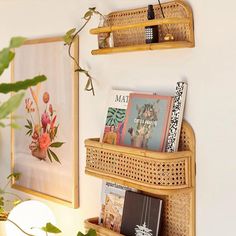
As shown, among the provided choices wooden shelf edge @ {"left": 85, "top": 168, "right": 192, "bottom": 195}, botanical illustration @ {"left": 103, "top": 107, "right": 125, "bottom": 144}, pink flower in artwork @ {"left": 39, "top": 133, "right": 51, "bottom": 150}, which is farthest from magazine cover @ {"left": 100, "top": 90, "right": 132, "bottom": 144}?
pink flower in artwork @ {"left": 39, "top": 133, "right": 51, "bottom": 150}

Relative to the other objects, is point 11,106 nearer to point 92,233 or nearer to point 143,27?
point 143,27

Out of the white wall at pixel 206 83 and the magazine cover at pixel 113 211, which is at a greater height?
the white wall at pixel 206 83

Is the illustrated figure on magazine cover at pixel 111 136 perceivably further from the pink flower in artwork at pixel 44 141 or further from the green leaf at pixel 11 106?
the green leaf at pixel 11 106

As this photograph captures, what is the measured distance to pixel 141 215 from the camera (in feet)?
5.27

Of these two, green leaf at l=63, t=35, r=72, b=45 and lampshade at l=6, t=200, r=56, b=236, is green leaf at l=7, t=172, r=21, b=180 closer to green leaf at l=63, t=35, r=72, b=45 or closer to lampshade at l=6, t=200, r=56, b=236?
lampshade at l=6, t=200, r=56, b=236

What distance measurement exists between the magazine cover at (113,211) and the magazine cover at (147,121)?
0.23 meters

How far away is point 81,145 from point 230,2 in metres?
0.94

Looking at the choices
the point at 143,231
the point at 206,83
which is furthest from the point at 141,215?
the point at 206,83

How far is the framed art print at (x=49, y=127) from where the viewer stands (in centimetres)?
204

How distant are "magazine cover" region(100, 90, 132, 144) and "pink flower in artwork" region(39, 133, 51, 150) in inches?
20.1

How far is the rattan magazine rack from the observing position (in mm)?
1434

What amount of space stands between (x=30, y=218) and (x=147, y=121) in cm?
72

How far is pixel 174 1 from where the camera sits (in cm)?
150

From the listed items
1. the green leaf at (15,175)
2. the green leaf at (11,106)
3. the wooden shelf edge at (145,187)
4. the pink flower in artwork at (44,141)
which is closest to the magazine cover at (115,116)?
the wooden shelf edge at (145,187)
